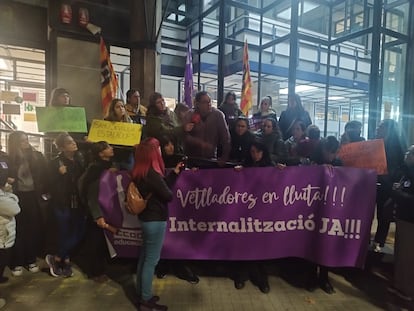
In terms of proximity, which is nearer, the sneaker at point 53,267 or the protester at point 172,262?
the protester at point 172,262

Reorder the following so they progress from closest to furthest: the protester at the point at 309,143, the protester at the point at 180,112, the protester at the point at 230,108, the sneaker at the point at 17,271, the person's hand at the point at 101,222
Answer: the person's hand at the point at 101,222, the sneaker at the point at 17,271, the protester at the point at 309,143, the protester at the point at 180,112, the protester at the point at 230,108

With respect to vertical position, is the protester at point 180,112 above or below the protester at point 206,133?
above

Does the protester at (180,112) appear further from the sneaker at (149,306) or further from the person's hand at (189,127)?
the sneaker at (149,306)

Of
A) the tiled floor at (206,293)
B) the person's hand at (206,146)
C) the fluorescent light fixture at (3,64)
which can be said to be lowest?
the tiled floor at (206,293)

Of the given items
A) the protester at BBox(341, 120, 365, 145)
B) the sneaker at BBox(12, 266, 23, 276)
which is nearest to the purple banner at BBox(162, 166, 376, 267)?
the protester at BBox(341, 120, 365, 145)

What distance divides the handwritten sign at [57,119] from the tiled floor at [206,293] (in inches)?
66.2

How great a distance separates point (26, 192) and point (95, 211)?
0.94 m

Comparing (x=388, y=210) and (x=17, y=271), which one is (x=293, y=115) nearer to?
(x=388, y=210)

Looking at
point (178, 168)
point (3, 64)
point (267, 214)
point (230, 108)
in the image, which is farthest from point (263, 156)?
point (3, 64)

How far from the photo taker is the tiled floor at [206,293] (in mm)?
3414

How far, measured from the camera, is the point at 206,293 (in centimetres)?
368

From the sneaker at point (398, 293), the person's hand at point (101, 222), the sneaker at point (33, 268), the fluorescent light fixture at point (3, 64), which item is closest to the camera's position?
the sneaker at point (398, 293)

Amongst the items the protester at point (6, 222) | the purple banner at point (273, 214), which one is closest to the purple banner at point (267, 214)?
the purple banner at point (273, 214)

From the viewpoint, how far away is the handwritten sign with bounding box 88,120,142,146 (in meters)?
4.09
